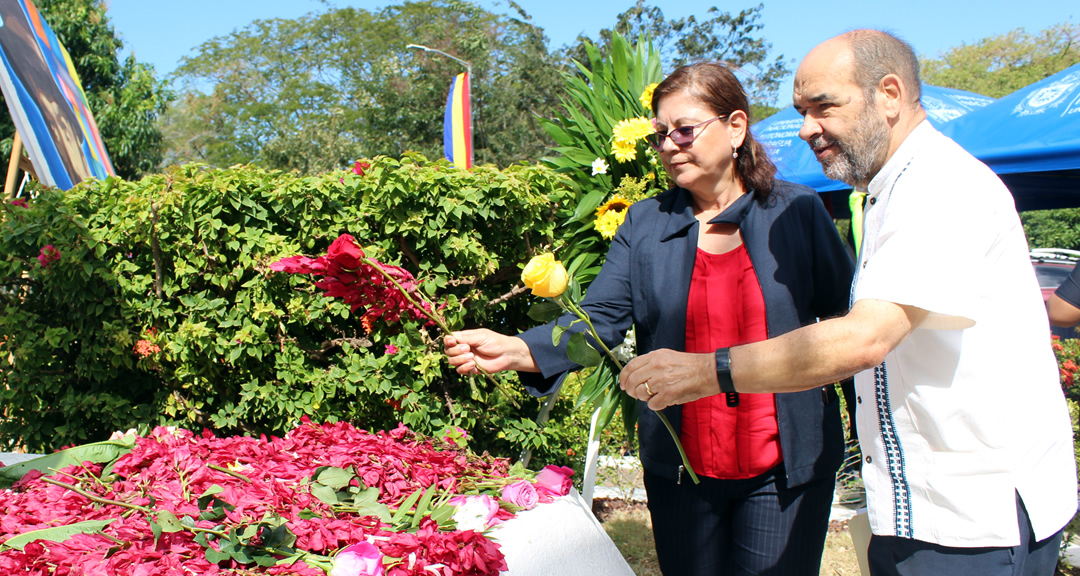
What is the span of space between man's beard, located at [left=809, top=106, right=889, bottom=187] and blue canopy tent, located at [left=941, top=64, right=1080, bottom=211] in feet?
9.33

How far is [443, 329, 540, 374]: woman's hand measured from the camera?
1709mm

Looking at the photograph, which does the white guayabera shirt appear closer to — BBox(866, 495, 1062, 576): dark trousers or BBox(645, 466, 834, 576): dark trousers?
BBox(866, 495, 1062, 576): dark trousers

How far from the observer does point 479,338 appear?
171 centimetres

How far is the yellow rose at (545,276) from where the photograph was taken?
1312 millimetres

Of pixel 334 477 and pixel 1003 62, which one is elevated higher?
pixel 1003 62

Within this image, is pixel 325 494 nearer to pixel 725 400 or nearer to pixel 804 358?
pixel 725 400

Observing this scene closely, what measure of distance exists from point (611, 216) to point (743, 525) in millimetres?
1139

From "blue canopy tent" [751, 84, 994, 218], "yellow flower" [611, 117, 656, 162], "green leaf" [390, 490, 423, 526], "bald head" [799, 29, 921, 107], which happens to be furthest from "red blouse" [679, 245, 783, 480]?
"blue canopy tent" [751, 84, 994, 218]

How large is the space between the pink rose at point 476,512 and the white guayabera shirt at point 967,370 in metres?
0.88

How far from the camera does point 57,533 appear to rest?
4.86 feet

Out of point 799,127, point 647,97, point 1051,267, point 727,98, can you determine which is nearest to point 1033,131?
point 799,127

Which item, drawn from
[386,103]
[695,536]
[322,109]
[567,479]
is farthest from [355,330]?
[322,109]

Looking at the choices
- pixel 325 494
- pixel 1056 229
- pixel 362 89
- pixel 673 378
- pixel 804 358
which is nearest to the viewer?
pixel 804 358

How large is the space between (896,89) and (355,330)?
7.21 ft
